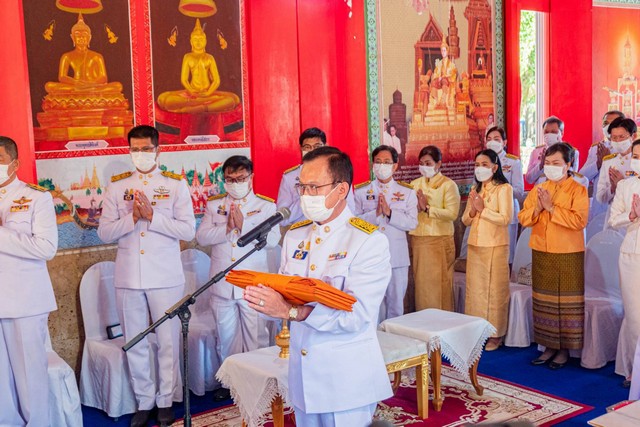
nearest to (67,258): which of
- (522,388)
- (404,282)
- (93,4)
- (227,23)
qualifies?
(93,4)

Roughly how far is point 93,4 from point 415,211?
3137 millimetres

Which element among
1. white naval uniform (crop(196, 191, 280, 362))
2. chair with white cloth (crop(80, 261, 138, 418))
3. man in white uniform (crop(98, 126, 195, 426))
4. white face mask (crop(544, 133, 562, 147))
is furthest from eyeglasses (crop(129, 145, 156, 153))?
white face mask (crop(544, 133, 562, 147))

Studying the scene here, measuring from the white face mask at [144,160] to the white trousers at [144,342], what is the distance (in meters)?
0.82

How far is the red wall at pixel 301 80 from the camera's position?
6949 mm

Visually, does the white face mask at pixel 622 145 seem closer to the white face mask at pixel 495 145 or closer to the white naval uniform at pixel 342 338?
the white face mask at pixel 495 145

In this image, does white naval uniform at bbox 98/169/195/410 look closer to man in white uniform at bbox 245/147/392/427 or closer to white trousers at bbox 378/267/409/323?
man in white uniform at bbox 245/147/392/427

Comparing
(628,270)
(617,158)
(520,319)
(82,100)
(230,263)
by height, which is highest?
(82,100)

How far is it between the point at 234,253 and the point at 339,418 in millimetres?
2580

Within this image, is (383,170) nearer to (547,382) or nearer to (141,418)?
(547,382)

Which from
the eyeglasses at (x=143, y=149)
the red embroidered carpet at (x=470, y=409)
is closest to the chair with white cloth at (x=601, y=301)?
the red embroidered carpet at (x=470, y=409)

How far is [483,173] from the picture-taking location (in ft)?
21.8

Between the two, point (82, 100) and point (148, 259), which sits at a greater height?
point (82, 100)

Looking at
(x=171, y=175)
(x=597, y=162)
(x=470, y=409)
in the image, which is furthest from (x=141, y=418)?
(x=597, y=162)

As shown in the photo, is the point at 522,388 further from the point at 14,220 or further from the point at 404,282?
the point at 14,220
